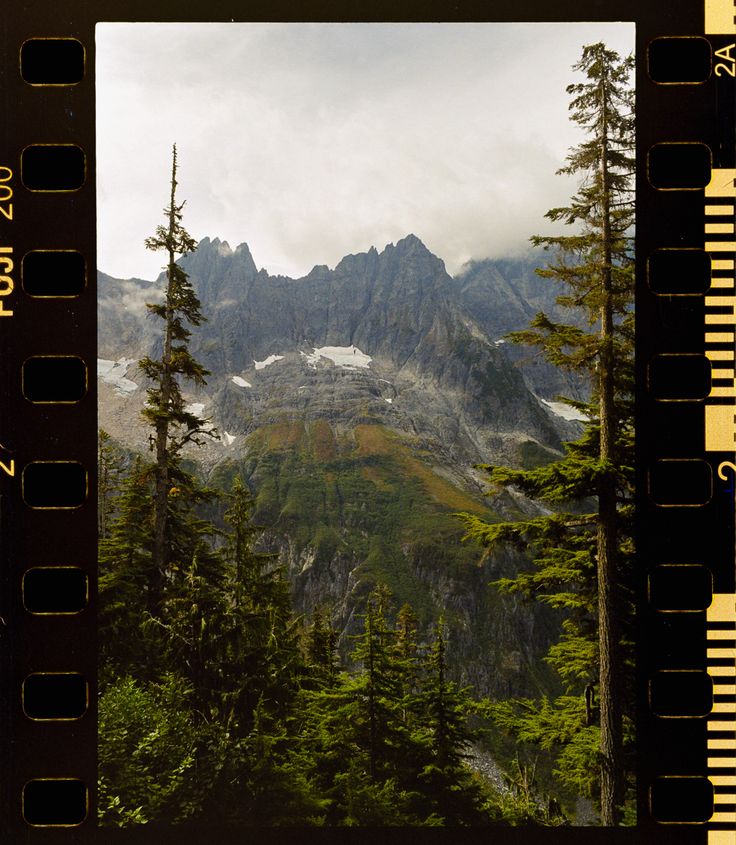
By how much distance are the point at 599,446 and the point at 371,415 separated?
81.5 feet

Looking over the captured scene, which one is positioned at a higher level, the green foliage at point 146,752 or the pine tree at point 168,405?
the pine tree at point 168,405

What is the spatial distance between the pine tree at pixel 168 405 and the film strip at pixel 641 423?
3.16m

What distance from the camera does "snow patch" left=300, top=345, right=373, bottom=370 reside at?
25000 millimetres

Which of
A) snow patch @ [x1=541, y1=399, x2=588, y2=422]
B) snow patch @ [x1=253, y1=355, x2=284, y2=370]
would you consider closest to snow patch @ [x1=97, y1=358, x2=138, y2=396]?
snow patch @ [x1=541, y1=399, x2=588, y2=422]

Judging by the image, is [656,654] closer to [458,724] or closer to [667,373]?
[667,373]

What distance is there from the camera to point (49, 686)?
9.64 ft

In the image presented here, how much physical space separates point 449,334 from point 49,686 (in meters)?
19.2

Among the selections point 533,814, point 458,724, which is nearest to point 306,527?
point 458,724

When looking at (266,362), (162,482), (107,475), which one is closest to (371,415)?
(266,362)

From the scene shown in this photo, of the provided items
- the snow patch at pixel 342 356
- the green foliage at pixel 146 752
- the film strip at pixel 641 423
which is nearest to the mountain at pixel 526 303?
the film strip at pixel 641 423

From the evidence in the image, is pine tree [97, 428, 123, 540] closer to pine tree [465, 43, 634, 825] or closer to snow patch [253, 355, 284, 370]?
pine tree [465, 43, 634, 825]

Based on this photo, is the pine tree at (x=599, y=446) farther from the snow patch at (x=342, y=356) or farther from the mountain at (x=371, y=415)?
the snow patch at (x=342, y=356)

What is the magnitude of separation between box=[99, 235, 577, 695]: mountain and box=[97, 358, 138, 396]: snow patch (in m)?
0.03

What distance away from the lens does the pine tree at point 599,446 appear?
476 cm
